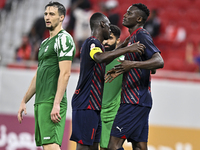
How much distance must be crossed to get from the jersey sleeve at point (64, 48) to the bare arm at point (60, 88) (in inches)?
2.3

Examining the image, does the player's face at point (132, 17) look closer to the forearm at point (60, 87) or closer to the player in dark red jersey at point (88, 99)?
the player in dark red jersey at point (88, 99)

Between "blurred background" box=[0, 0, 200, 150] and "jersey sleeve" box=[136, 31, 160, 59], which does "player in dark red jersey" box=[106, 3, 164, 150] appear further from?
"blurred background" box=[0, 0, 200, 150]

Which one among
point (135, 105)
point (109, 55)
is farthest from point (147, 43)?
point (135, 105)

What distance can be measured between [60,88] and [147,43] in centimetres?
108

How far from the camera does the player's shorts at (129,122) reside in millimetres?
4184

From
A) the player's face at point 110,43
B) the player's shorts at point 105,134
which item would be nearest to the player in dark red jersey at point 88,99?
the player's shorts at point 105,134

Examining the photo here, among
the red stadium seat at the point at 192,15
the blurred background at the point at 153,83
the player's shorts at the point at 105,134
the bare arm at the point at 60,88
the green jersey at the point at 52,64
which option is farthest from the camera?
the red stadium seat at the point at 192,15

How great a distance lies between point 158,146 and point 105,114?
2678 millimetres

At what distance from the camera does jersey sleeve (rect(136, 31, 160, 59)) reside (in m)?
4.05

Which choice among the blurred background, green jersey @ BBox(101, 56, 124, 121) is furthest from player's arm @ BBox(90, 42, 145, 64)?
the blurred background

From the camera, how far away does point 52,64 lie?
4176mm

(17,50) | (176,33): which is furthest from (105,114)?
(176,33)

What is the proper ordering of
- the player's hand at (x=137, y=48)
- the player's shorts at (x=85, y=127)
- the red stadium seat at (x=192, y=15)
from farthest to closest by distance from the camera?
the red stadium seat at (x=192, y=15) → the player's shorts at (x=85, y=127) → the player's hand at (x=137, y=48)

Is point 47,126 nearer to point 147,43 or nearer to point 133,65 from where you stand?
point 133,65
